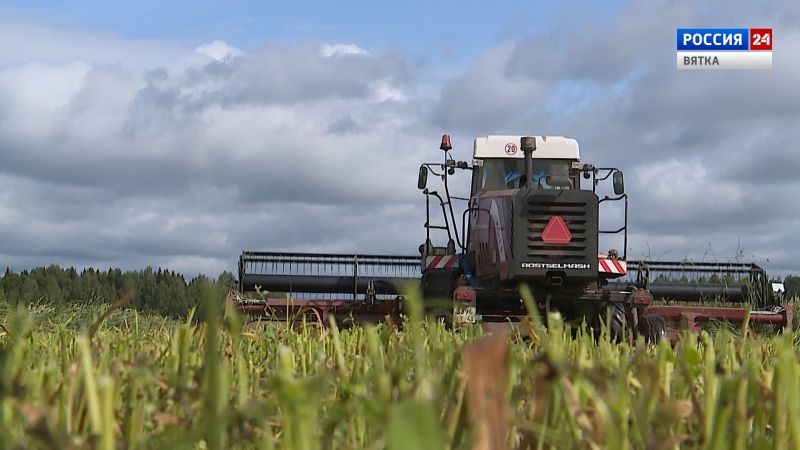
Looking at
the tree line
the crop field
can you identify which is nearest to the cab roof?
the tree line

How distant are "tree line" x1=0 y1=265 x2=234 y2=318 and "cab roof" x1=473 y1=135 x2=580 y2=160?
4166 mm

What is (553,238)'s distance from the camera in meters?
10.1

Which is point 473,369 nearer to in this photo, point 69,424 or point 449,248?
point 69,424

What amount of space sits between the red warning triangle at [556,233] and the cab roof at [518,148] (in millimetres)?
A: 1531

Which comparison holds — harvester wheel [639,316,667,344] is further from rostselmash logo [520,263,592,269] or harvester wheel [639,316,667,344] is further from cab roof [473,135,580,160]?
cab roof [473,135,580,160]

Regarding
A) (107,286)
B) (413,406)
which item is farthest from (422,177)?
(413,406)

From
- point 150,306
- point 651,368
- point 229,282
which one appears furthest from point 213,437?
point 150,306

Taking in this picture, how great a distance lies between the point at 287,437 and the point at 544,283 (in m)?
9.66

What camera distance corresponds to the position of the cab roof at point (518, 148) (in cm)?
1142

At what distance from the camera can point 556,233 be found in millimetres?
10133

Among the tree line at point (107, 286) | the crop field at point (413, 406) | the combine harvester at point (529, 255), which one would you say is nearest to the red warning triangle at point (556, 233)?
the combine harvester at point (529, 255)

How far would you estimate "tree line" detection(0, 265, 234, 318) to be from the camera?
46.3 ft

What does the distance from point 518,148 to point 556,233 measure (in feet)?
5.52

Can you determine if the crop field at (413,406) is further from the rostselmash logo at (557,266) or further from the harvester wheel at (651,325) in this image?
the harvester wheel at (651,325)
